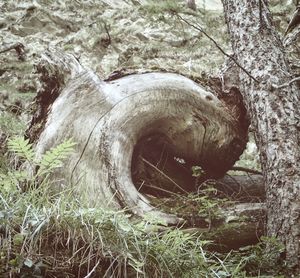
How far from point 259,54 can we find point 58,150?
2080mm

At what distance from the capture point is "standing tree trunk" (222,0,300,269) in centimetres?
280

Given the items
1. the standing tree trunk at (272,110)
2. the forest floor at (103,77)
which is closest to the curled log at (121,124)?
the forest floor at (103,77)

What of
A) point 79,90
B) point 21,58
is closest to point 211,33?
point 21,58

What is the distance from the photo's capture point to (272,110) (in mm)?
3225

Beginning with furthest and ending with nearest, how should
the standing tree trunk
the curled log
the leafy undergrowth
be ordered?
1. the curled log
2. the standing tree trunk
3. the leafy undergrowth

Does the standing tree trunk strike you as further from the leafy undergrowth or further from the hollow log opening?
the leafy undergrowth

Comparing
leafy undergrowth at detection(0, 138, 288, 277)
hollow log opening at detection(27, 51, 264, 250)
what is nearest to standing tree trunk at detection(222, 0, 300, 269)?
hollow log opening at detection(27, 51, 264, 250)

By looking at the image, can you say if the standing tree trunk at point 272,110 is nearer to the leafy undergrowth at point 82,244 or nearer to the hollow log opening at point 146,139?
the hollow log opening at point 146,139

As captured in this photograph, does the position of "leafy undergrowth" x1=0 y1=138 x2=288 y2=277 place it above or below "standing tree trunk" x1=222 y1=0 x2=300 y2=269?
below

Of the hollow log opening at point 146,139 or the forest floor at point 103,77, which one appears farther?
the hollow log opening at point 146,139

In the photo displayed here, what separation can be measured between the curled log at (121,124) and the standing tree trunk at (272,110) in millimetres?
470

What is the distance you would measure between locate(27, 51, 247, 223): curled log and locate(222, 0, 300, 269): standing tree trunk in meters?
0.47

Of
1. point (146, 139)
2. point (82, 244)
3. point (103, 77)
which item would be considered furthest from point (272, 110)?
point (82, 244)

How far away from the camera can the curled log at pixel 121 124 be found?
305 cm
